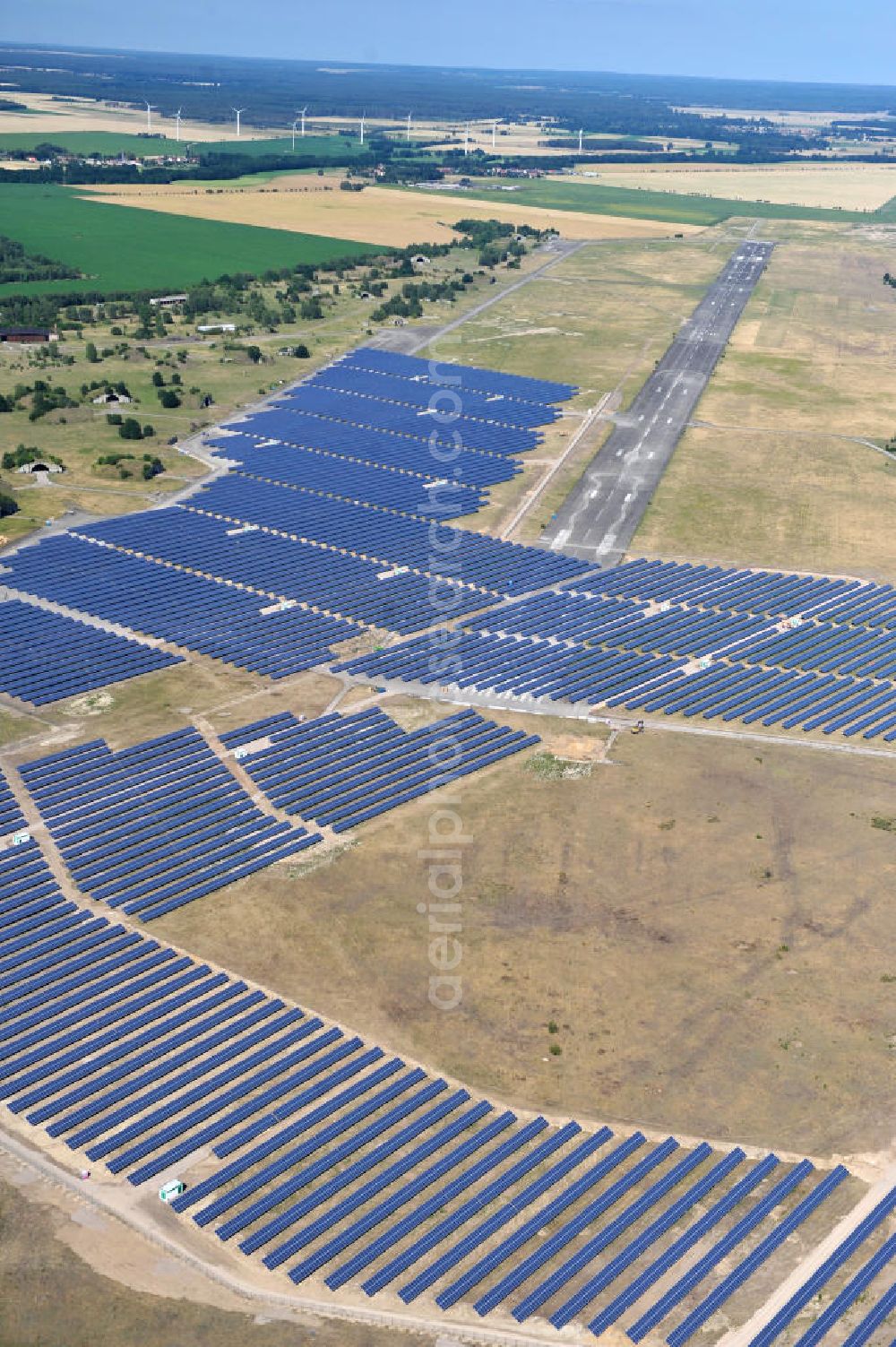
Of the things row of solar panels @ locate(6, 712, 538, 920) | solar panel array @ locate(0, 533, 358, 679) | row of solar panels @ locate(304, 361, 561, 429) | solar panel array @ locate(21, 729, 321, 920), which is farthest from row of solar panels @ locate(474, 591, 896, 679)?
row of solar panels @ locate(304, 361, 561, 429)

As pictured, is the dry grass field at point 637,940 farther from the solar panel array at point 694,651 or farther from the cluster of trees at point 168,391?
the cluster of trees at point 168,391

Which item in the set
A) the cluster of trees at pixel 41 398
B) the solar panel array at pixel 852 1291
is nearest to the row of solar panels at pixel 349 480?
the cluster of trees at pixel 41 398

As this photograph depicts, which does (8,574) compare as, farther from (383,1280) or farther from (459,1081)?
(383,1280)

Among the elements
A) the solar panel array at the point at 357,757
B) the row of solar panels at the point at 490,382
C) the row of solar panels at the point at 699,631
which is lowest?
the solar panel array at the point at 357,757

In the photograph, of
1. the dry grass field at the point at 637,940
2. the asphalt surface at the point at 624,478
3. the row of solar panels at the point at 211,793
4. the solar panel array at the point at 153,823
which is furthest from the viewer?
the asphalt surface at the point at 624,478

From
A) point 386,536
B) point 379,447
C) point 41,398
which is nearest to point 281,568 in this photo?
point 386,536

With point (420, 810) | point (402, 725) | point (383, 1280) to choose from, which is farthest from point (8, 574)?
point (383, 1280)

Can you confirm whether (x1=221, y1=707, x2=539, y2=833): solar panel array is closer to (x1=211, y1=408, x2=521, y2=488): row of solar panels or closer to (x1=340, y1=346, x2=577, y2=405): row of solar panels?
(x1=211, y1=408, x2=521, y2=488): row of solar panels
